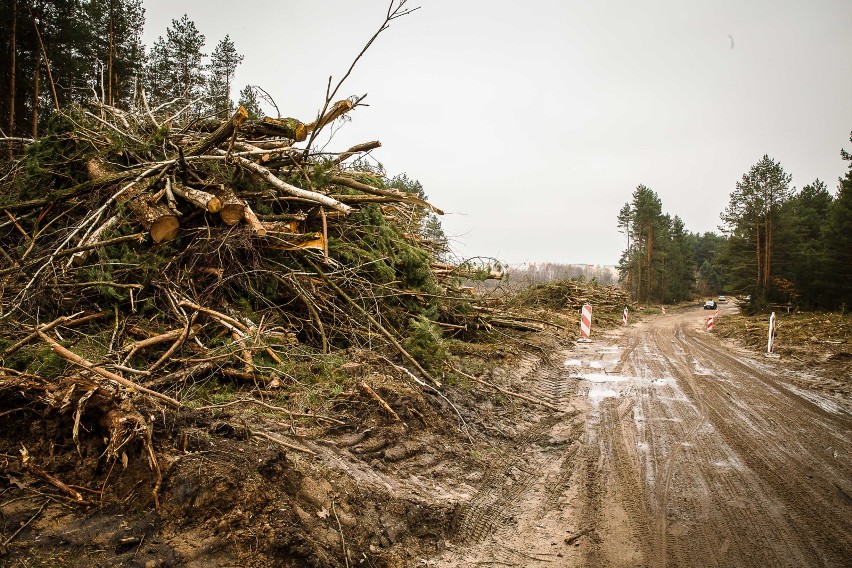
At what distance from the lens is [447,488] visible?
12.6 feet

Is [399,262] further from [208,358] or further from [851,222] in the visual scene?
[851,222]

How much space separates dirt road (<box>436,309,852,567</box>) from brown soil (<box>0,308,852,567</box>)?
0.8 inches

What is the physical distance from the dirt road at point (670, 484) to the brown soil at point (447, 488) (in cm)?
2

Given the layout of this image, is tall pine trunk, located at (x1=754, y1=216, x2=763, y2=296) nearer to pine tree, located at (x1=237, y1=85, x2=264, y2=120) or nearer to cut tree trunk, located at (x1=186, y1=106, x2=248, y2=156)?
pine tree, located at (x1=237, y1=85, x2=264, y2=120)

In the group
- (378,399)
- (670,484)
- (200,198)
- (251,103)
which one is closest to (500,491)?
(378,399)

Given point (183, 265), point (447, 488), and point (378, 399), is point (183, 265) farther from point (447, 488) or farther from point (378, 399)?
point (447, 488)

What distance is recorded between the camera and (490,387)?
6.43 meters

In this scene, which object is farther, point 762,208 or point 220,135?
point 762,208

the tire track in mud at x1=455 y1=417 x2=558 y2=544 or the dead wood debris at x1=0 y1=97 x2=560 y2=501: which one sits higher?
the dead wood debris at x1=0 y1=97 x2=560 y2=501

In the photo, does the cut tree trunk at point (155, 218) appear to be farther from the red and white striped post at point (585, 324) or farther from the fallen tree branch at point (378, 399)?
the red and white striped post at point (585, 324)

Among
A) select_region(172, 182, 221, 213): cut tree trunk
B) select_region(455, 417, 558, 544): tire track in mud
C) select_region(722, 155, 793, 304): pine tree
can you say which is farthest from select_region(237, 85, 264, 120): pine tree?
select_region(722, 155, 793, 304): pine tree

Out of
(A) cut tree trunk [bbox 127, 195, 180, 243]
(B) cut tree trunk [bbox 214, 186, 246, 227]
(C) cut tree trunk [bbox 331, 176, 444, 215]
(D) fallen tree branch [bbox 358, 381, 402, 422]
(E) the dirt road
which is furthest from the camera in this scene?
(C) cut tree trunk [bbox 331, 176, 444, 215]

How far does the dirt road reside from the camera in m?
3.13

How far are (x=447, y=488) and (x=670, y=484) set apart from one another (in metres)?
2.18
